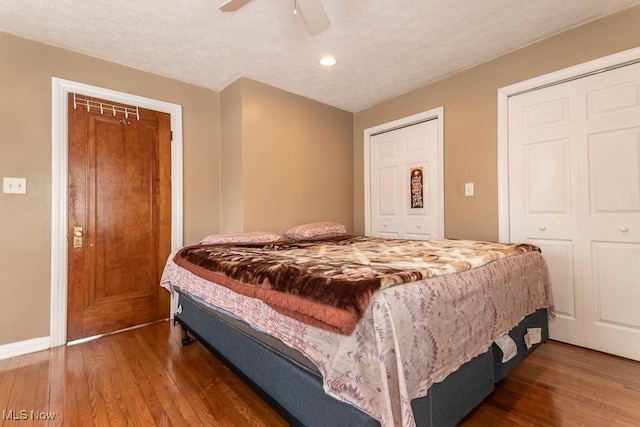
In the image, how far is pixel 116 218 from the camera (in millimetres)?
2703

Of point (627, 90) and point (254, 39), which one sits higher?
point (254, 39)

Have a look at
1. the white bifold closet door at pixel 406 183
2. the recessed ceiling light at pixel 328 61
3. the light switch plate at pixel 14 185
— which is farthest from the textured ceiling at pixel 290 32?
the light switch plate at pixel 14 185

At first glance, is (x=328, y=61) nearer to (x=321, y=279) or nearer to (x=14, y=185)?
(x=321, y=279)

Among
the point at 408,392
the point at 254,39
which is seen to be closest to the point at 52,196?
the point at 254,39

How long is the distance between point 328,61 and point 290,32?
52 centimetres

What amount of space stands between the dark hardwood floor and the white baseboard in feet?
0.26

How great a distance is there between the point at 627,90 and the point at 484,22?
1088 mm

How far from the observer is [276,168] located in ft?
10.6

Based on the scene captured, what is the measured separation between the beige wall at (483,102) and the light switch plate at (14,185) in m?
3.57

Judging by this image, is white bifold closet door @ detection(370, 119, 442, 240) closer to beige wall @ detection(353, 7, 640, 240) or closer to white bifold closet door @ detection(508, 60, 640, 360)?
beige wall @ detection(353, 7, 640, 240)

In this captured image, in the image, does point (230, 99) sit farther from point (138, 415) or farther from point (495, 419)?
point (495, 419)

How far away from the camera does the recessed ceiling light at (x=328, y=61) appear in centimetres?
266

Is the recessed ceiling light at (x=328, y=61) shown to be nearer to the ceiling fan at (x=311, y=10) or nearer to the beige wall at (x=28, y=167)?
the ceiling fan at (x=311, y=10)

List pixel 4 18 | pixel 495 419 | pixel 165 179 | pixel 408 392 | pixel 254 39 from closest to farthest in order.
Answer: pixel 408 392 → pixel 495 419 → pixel 4 18 → pixel 254 39 → pixel 165 179
